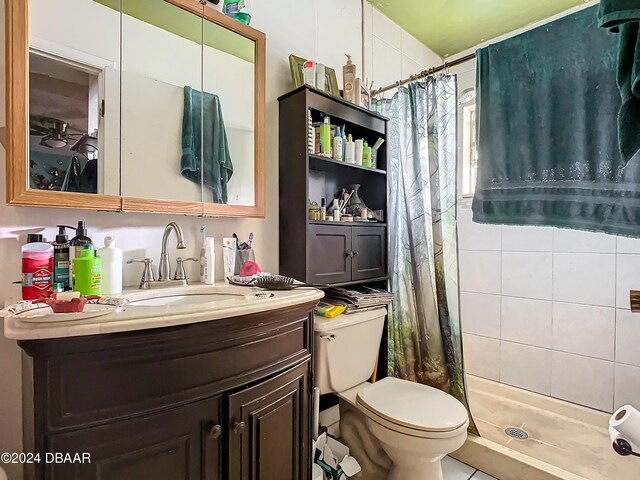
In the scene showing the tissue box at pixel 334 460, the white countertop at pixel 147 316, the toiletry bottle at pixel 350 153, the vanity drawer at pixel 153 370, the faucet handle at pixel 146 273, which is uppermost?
the toiletry bottle at pixel 350 153

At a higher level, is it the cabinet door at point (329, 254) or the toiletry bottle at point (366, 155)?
the toiletry bottle at point (366, 155)

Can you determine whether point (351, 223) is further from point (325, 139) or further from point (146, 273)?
point (146, 273)

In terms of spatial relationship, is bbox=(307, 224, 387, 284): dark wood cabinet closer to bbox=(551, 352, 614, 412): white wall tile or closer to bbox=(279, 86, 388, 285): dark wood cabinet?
bbox=(279, 86, 388, 285): dark wood cabinet

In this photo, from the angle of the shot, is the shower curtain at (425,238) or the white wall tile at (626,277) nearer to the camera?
the shower curtain at (425,238)

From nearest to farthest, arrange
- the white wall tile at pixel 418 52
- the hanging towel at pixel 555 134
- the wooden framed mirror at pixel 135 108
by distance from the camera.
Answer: the wooden framed mirror at pixel 135 108 → the hanging towel at pixel 555 134 → the white wall tile at pixel 418 52

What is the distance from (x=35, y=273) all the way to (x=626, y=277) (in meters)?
2.83

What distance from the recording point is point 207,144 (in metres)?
1.38

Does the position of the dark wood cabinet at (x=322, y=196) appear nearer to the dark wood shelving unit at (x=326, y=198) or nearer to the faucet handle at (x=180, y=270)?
the dark wood shelving unit at (x=326, y=198)

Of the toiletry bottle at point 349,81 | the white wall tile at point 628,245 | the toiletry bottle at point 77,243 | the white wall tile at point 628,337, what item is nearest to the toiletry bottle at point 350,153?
the toiletry bottle at point 349,81

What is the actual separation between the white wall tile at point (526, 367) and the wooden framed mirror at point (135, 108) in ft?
6.89

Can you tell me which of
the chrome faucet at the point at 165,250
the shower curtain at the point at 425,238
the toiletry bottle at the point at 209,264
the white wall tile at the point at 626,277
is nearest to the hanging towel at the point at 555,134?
the shower curtain at the point at 425,238

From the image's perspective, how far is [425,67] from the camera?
8.38 ft

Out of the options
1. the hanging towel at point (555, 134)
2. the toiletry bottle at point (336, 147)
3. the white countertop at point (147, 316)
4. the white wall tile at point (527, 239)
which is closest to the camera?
the white countertop at point (147, 316)

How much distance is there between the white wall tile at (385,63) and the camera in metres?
2.17
